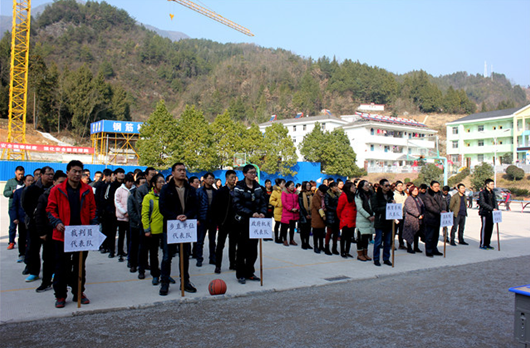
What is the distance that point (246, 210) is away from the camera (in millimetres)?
7699

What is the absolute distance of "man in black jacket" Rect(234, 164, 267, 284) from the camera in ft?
25.3

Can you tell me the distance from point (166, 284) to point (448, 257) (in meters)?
7.86

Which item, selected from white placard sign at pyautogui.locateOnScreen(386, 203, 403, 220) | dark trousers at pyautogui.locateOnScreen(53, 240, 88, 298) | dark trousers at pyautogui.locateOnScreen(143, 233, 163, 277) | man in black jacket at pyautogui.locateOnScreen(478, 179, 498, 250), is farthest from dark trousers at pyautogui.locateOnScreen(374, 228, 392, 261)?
dark trousers at pyautogui.locateOnScreen(53, 240, 88, 298)

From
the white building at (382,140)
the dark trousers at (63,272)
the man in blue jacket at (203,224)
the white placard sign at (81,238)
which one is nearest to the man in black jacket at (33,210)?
the dark trousers at (63,272)

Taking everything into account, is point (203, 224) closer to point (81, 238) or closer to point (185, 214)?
point (185, 214)

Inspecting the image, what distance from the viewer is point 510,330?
5.30 metres

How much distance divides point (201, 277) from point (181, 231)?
72.9 inches

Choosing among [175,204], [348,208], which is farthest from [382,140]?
[175,204]

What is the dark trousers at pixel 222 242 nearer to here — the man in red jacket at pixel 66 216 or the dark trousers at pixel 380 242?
the man in red jacket at pixel 66 216

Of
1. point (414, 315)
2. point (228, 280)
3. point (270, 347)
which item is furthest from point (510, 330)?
point (228, 280)

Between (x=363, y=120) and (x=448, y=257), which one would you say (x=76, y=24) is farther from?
(x=448, y=257)

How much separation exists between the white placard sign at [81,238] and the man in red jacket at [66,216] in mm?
114

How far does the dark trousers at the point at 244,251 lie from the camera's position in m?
7.74

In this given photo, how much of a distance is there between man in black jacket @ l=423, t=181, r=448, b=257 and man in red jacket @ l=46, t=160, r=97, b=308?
8.72m
